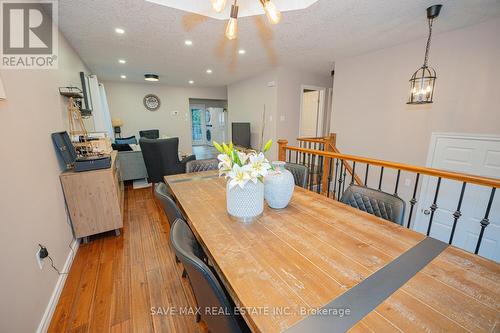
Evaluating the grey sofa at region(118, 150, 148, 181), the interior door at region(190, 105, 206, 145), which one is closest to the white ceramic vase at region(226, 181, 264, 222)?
the grey sofa at region(118, 150, 148, 181)

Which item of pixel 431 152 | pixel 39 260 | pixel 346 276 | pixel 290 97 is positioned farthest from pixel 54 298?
pixel 290 97

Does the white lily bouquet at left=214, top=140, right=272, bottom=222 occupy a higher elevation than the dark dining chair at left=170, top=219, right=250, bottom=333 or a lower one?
higher

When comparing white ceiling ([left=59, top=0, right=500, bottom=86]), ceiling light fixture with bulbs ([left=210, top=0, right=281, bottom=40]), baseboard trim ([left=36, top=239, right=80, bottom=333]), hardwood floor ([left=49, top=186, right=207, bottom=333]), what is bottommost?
hardwood floor ([left=49, top=186, right=207, bottom=333])

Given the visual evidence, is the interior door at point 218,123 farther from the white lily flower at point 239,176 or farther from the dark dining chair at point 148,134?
the white lily flower at point 239,176

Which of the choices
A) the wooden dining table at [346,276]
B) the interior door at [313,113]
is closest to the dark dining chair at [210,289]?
the wooden dining table at [346,276]

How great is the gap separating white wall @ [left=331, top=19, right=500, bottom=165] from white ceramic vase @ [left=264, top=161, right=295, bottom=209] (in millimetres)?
2832

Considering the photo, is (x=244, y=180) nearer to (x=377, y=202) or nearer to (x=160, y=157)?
(x=377, y=202)

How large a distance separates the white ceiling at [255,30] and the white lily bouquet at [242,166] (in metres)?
1.89

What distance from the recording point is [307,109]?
589cm

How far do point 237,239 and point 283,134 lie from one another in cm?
409

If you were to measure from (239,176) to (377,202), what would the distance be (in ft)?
3.37

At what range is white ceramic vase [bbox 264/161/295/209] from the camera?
129cm

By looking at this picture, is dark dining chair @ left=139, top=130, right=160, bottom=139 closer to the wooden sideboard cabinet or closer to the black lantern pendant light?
the wooden sideboard cabinet

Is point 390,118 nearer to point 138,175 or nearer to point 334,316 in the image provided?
point 334,316
